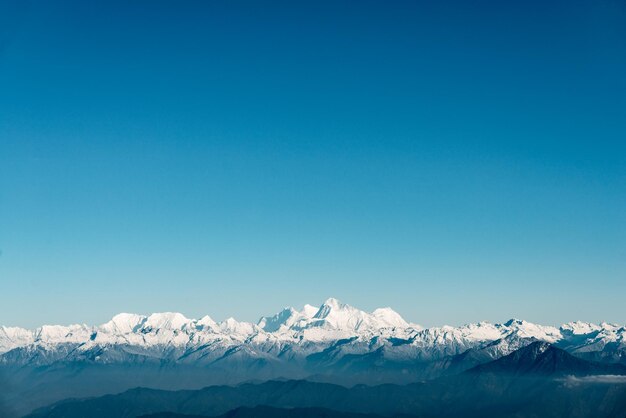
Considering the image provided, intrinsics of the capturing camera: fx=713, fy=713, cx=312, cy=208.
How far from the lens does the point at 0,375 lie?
93188mm

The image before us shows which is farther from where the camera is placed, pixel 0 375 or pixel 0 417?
pixel 0 375

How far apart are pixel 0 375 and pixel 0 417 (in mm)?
11528

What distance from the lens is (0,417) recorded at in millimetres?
82875
